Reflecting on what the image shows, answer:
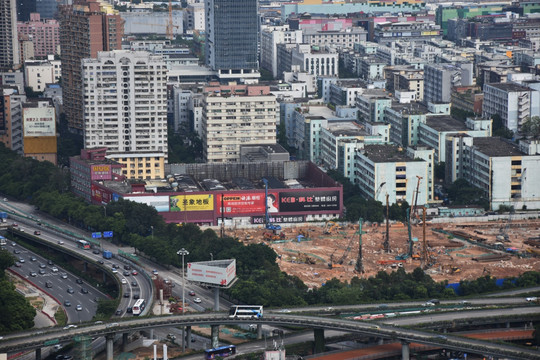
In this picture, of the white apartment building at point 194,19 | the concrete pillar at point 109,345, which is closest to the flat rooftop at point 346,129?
the concrete pillar at point 109,345

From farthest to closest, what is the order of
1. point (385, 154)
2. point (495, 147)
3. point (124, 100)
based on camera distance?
point (124, 100)
point (495, 147)
point (385, 154)

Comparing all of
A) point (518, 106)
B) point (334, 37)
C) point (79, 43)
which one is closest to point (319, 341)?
point (518, 106)

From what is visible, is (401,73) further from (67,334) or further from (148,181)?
(67,334)

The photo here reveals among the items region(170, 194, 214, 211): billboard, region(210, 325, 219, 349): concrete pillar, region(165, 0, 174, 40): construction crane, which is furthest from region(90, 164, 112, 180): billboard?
region(165, 0, 174, 40): construction crane

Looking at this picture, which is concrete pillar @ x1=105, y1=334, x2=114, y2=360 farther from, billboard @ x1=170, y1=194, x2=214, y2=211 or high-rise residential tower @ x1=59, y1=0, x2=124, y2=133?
high-rise residential tower @ x1=59, y1=0, x2=124, y2=133

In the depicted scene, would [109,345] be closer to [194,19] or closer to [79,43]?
[79,43]
